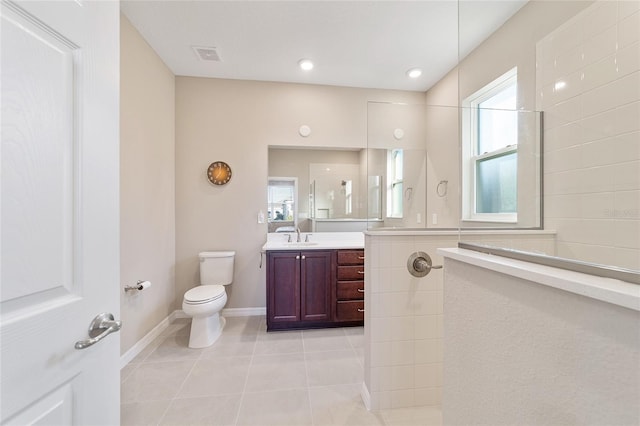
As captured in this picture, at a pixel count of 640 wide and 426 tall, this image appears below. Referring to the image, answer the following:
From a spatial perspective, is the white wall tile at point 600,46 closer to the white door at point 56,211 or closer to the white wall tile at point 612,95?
the white wall tile at point 612,95

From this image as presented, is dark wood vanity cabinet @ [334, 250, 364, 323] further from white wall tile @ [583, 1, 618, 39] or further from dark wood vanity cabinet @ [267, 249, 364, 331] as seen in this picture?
white wall tile @ [583, 1, 618, 39]

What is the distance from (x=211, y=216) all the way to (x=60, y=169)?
2417mm

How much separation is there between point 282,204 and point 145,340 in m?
1.89

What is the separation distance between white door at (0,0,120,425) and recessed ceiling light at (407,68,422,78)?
2.73 m

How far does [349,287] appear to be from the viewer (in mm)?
2646

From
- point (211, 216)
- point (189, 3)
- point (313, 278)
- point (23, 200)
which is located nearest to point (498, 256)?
point (23, 200)

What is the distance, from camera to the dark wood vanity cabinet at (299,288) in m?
2.55

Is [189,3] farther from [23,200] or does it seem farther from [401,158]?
[401,158]

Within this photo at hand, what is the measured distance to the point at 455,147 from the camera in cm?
256

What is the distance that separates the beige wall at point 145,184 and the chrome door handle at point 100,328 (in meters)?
1.56

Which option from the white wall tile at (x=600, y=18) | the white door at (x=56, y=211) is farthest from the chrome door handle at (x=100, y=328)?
the white wall tile at (x=600, y=18)

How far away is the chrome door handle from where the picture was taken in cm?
60

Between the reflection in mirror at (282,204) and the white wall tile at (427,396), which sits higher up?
the reflection in mirror at (282,204)

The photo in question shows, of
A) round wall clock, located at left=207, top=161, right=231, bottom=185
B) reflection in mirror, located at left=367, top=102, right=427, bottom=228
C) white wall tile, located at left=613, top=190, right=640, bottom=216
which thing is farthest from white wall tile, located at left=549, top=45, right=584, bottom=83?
round wall clock, located at left=207, top=161, right=231, bottom=185
